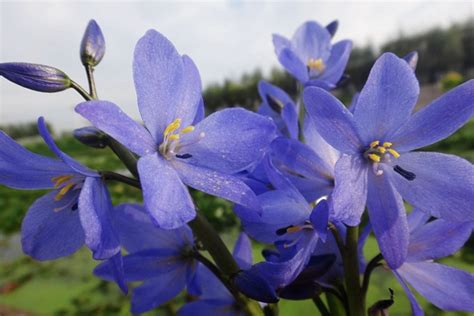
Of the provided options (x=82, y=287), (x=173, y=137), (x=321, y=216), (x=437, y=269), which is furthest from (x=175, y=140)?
(x=82, y=287)

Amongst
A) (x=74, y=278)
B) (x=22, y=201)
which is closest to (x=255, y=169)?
(x=74, y=278)

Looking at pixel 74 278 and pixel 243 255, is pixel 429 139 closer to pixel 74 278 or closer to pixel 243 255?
pixel 243 255

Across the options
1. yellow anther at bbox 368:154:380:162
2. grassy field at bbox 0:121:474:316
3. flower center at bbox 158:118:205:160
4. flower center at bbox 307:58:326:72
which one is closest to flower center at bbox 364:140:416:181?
yellow anther at bbox 368:154:380:162

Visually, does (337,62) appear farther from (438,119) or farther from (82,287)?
(82,287)

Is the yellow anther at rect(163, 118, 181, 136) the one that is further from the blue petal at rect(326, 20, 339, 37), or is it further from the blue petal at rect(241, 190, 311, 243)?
the blue petal at rect(326, 20, 339, 37)

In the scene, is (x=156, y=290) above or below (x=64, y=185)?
below

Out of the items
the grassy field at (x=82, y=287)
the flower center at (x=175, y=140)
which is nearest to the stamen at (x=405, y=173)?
the flower center at (x=175, y=140)
